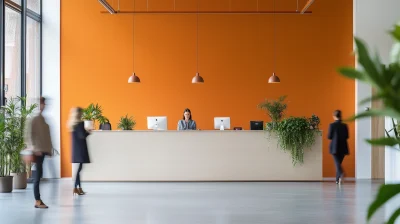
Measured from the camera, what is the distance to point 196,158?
36.6ft

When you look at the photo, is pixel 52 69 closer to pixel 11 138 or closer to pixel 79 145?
pixel 11 138

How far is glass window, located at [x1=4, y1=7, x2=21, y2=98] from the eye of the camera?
10.6 metres

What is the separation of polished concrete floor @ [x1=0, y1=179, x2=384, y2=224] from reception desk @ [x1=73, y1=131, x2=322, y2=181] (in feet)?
1.22

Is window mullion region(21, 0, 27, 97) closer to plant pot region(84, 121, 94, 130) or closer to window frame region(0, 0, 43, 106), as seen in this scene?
window frame region(0, 0, 43, 106)

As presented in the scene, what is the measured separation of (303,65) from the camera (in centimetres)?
1269

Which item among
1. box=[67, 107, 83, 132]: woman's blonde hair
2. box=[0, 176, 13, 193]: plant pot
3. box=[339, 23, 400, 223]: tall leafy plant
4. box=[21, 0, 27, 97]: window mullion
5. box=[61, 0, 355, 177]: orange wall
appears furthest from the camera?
box=[61, 0, 355, 177]: orange wall

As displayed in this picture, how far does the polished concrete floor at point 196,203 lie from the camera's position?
6.38 m

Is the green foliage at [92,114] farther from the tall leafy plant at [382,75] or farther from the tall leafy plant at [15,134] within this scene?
the tall leafy plant at [382,75]

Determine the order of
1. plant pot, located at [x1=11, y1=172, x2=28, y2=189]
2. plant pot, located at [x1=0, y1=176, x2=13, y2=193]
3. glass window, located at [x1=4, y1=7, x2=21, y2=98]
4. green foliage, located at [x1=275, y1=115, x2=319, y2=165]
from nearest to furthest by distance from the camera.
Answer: plant pot, located at [x1=0, y1=176, x2=13, y2=193], plant pot, located at [x1=11, y1=172, x2=28, y2=189], glass window, located at [x1=4, y1=7, x2=21, y2=98], green foliage, located at [x1=275, y1=115, x2=319, y2=165]

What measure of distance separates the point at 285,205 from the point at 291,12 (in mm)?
5820

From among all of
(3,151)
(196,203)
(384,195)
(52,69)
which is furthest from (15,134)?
(384,195)

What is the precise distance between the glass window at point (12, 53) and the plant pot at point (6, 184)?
183 cm

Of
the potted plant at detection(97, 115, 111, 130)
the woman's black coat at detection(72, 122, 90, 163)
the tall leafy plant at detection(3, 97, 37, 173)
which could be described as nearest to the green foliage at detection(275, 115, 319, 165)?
the potted plant at detection(97, 115, 111, 130)

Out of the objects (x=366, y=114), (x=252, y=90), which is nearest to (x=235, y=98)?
(x=252, y=90)
